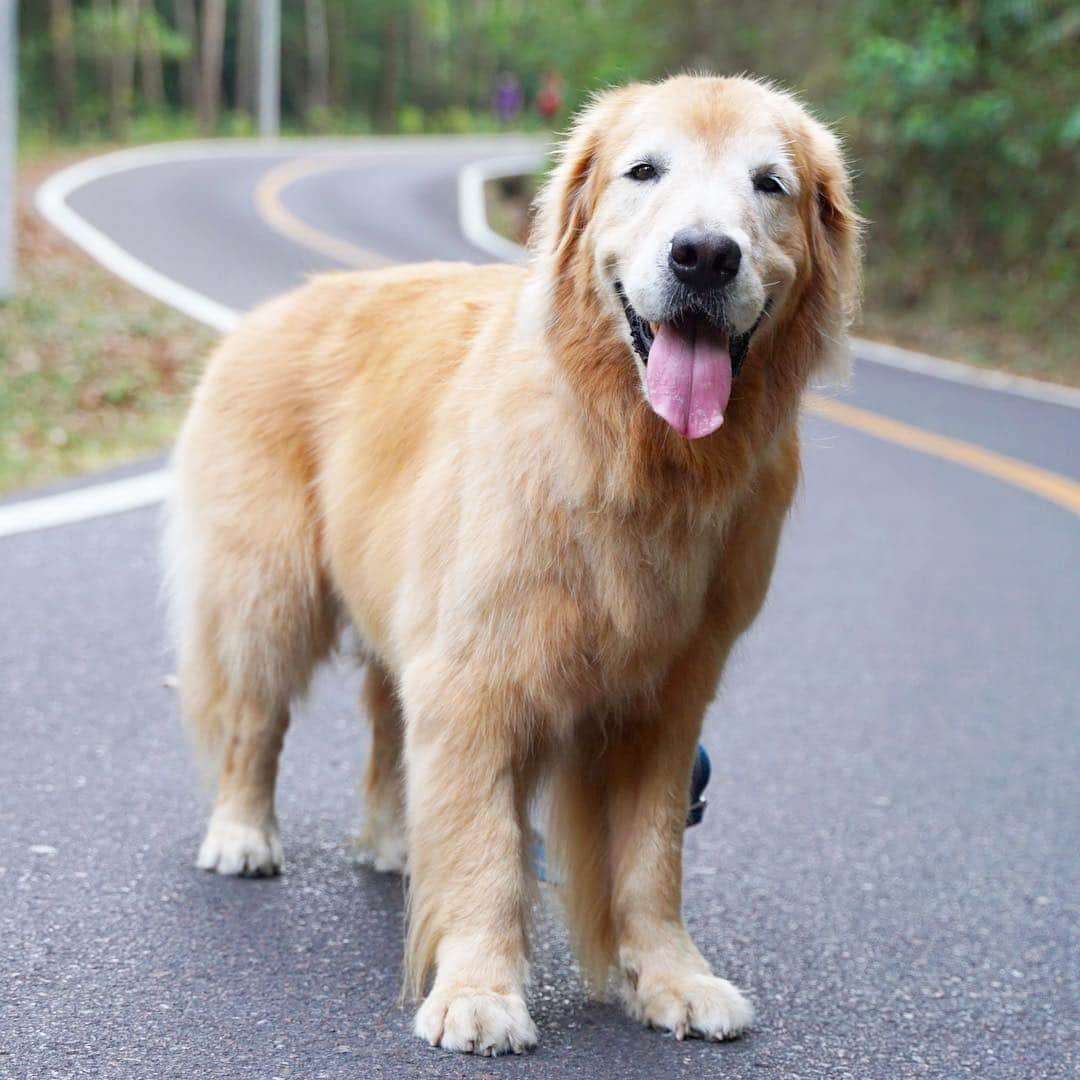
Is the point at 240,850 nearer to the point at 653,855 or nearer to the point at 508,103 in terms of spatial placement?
the point at 653,855

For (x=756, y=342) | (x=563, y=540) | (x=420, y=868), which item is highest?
(x=756, y=342)

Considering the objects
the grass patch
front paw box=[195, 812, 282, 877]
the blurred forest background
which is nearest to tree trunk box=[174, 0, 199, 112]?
the blurred forest background

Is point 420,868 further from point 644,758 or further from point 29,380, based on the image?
point 29,380

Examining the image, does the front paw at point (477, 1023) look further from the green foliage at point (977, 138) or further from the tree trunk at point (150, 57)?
the tree trunk at point (150, 57)

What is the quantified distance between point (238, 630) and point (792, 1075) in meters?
1.86

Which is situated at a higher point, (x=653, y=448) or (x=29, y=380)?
(x=653, y=448)

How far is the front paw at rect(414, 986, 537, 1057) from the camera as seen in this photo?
133 inches

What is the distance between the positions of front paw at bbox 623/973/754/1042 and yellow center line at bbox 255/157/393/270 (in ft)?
37.1

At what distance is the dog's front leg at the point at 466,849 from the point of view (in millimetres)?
3541

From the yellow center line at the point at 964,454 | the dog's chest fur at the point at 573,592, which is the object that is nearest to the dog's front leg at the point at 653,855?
the dog's chest fur at the point at 573,592

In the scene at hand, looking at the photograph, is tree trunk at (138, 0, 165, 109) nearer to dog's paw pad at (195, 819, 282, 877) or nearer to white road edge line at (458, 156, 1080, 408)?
white road edge line at (458, 156, 1080, 408)

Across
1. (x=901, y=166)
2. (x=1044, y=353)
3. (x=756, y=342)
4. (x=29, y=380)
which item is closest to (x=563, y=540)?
(x=756, y=342)

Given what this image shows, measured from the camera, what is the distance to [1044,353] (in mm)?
18328

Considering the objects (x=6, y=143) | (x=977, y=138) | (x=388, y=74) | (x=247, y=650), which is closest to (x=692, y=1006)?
(x=247, y=650)
